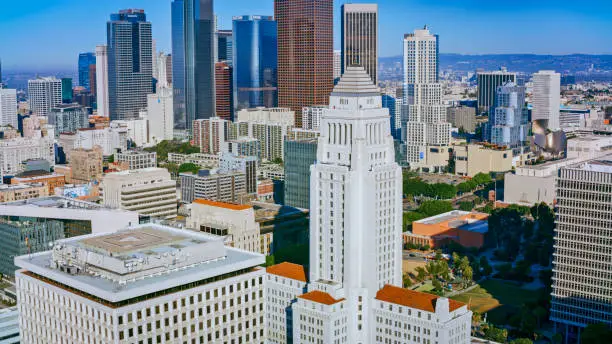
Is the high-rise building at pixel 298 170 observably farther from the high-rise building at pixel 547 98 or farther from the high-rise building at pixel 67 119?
the high-rise building at pixel 547 98

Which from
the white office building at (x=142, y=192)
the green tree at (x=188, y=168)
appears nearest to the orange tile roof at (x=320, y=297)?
the white office building at (x=142, y=192)

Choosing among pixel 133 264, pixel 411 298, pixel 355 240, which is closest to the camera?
pixel 133 264

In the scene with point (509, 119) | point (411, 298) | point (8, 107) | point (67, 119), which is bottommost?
point (411, 298)

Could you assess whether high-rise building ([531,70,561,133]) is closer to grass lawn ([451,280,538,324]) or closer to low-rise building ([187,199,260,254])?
grass lawn ([451,280,538,324])

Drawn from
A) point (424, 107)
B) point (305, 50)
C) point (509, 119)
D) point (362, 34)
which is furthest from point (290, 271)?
point (362, 34)

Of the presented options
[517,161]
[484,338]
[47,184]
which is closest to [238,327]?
[484,338]

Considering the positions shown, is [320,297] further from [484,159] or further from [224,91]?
[224,91]
